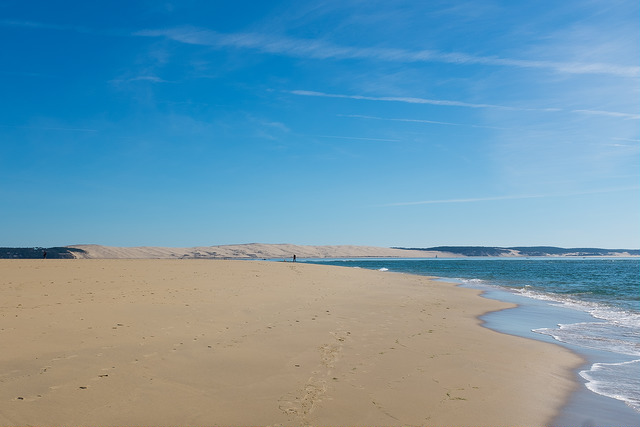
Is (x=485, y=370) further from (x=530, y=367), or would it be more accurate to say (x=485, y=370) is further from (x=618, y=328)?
(x=618, y=328)

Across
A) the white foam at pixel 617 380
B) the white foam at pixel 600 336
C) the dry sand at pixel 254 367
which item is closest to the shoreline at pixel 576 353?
the white foam at pixel 617 380

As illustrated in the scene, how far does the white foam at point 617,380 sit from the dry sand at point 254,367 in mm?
530

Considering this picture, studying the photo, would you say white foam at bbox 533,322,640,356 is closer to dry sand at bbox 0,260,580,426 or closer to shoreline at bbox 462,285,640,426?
shoreline at bbox 462,285,640,426

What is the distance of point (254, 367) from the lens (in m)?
8.38

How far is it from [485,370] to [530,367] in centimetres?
139

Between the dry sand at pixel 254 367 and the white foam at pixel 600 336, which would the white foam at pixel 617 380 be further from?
the white foam at pixel 600 336

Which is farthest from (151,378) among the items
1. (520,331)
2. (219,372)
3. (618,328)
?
(618,328)

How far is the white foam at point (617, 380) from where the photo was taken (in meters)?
7.74

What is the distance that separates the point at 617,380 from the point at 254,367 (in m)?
7.44

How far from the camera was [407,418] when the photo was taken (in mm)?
6176

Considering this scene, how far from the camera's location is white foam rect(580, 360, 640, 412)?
7738 millimetres

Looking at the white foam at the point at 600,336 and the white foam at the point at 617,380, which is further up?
the white foam at the point at 617,380

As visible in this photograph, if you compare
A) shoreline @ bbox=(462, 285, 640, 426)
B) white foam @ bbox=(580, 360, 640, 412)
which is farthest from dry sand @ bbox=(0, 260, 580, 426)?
white foam @ bbox=(580, 360, 640, 412)

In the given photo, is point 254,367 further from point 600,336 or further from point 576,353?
point 600,336
